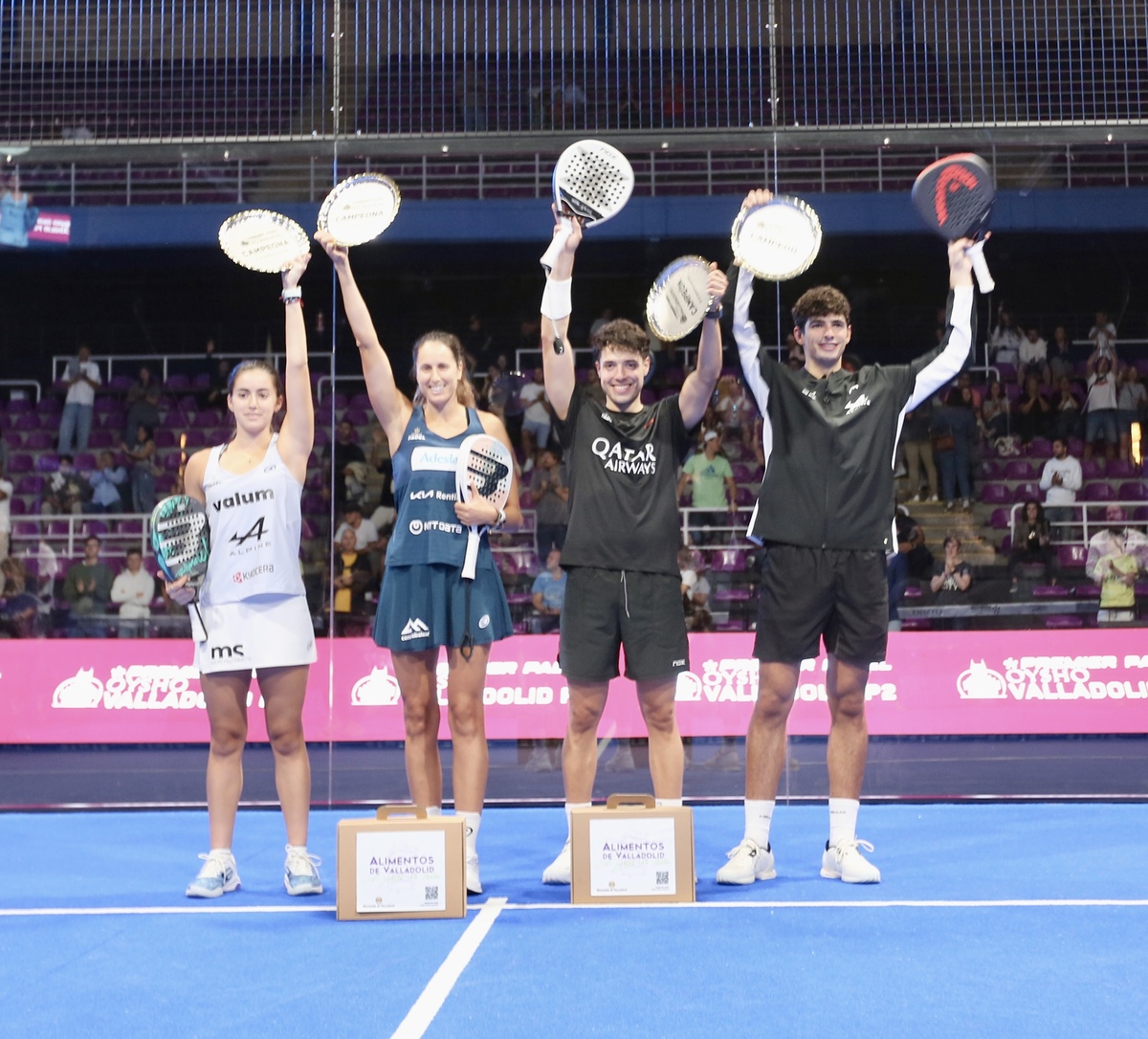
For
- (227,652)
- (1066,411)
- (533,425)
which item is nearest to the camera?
(227,652)

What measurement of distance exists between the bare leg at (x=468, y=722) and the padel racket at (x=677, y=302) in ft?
4.02

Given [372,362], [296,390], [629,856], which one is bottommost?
[629,856]

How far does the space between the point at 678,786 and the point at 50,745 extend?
3.96 m

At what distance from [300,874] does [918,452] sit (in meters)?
4.64

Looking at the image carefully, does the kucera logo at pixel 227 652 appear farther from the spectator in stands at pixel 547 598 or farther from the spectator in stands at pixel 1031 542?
the spectator in stands at pixel 1031 542

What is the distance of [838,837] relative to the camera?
425cm

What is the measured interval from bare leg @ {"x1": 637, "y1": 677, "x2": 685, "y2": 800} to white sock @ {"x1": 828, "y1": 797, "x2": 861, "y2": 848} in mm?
524

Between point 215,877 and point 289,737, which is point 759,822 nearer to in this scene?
point 289,737

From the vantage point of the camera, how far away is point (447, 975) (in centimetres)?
308

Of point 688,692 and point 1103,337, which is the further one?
point 1103,337

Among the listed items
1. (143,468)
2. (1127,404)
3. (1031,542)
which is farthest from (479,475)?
(1127,404)

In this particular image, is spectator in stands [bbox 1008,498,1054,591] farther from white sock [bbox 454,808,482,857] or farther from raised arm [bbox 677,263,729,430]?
white sock [bbox 454,808,482,857]

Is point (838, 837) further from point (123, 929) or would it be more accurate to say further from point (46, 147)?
point (46, 147)

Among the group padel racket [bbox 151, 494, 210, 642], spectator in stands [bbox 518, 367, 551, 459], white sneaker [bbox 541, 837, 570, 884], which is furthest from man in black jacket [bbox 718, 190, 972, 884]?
spectator in stands [bbox 518, 367, 551, 459]
